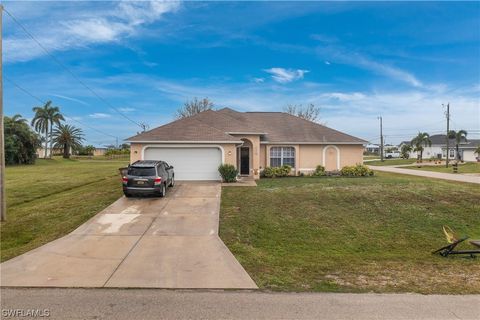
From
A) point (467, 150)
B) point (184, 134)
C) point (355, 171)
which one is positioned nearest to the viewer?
point (184, 134)

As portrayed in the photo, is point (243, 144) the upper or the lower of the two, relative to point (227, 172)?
upper

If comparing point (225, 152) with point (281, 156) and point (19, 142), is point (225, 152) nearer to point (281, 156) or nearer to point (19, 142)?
point (281, 156)

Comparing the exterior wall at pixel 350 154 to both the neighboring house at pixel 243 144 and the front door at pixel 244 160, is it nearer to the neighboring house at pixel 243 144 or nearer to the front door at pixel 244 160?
the neighboring house at pixel 243 144

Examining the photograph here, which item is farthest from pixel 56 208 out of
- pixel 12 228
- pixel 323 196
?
pixel 323 196

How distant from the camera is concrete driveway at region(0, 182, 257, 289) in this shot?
6.43 metres

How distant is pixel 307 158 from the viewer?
2566 centimetres

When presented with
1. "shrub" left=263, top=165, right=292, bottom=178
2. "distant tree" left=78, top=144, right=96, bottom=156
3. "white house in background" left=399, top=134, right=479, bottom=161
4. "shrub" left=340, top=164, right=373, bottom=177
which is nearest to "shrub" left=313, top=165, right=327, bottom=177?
"shrub" left=340, top=164, right=373, bottom=177

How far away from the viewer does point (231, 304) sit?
5324 millimetres

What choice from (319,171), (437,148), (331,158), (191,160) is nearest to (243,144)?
(191,160)

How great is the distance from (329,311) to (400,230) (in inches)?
298

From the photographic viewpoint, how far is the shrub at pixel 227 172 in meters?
19.4

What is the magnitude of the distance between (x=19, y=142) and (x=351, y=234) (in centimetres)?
5466

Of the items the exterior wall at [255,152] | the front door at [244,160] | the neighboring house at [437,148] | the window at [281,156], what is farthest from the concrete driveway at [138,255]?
the neighboring house at [437,148]

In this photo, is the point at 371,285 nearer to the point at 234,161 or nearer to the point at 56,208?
the point at 56,208
